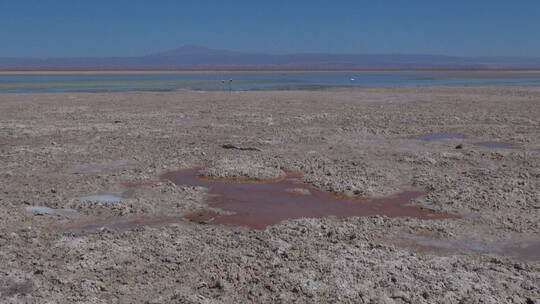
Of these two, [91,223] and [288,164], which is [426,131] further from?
[91,223]

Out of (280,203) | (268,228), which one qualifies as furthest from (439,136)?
(268,228)

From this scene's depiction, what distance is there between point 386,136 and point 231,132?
490 centimetres

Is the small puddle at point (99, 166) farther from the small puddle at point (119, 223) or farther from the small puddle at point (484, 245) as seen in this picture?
the small puddle at point (484, 245)

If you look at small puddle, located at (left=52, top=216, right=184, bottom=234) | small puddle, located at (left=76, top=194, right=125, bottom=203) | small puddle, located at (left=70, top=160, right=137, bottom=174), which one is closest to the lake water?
small puddle, located at (left=70, top=160, right=137, bottom=174)

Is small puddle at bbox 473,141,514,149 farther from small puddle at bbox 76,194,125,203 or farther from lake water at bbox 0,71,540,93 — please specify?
lake water at bbox 0,71,540,93

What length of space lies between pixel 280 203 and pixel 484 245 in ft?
11.7

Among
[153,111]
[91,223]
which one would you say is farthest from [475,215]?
[153,111]

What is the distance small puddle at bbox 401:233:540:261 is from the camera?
7527 millimetres

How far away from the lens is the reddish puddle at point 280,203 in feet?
30.2

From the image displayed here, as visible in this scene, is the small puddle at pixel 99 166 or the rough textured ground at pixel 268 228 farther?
the small puddle at pixel 99 166

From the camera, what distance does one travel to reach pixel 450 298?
596cm

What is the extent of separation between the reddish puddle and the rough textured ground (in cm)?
33

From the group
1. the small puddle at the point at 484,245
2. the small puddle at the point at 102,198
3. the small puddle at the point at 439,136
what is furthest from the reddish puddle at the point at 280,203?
the small puddle at the point at 439,136

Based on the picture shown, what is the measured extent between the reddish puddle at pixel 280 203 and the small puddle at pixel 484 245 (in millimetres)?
1222
